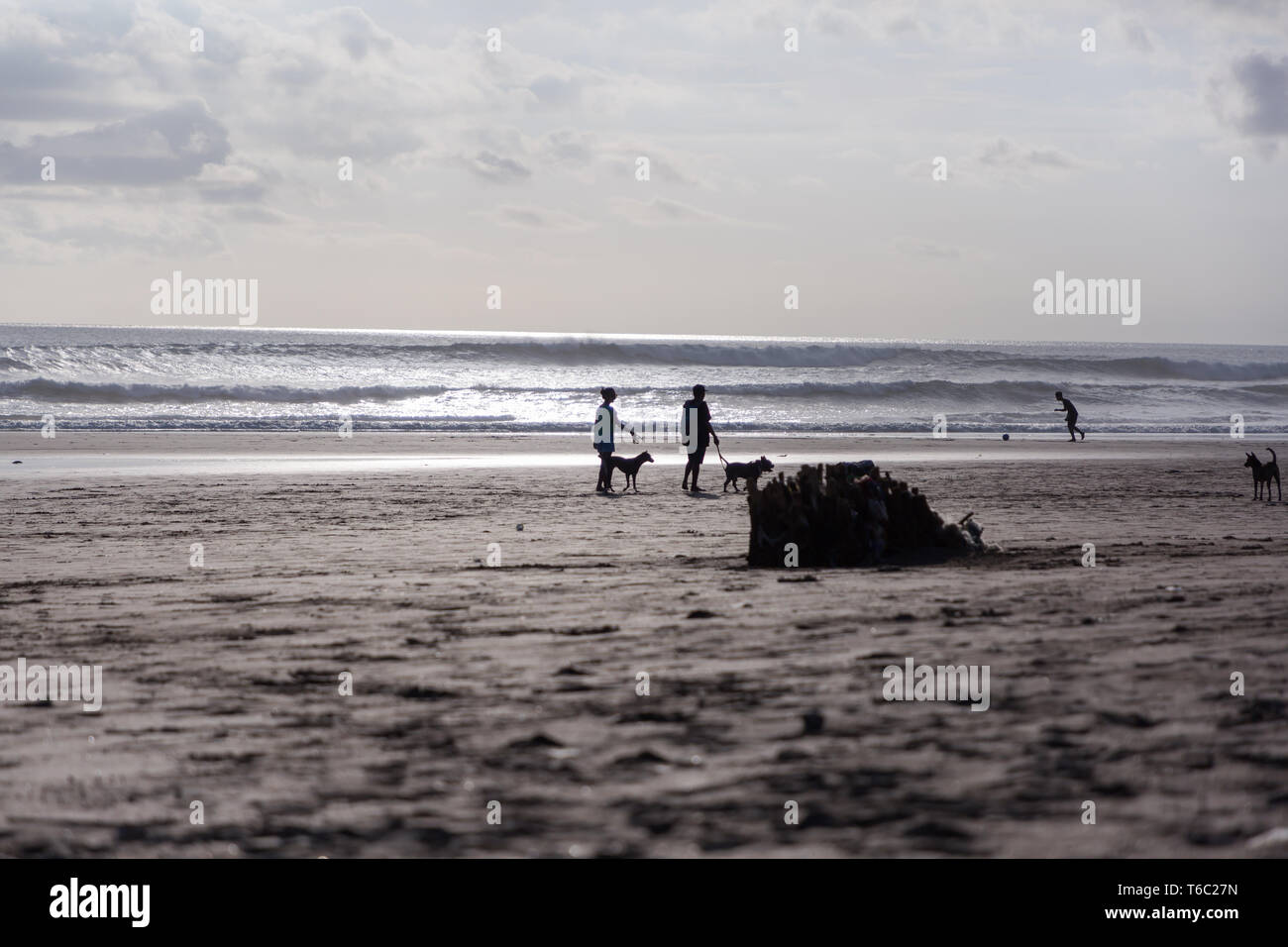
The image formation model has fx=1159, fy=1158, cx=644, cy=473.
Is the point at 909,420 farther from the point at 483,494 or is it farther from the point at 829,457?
the point at 483,494

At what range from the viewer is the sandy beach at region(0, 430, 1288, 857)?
144 inches

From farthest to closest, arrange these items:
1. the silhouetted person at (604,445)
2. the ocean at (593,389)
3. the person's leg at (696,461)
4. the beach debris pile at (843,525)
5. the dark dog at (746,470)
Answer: the ocean at (593,389), the person's leg at (696,461), the silhouetted person at (604,445), the dark dog at (746,470), the beach debris pile at (843,525)

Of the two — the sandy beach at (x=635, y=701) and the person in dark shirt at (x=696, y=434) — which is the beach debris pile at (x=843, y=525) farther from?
the person in dark shirt at (x=696, y=434)

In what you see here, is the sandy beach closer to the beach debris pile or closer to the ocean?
the beach debris pile

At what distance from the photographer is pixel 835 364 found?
2729 inches

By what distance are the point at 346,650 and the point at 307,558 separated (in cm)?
418

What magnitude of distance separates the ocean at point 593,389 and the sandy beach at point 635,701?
25.4 m

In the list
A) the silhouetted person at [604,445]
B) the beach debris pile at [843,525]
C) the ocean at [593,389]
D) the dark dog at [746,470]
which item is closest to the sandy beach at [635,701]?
the beach debris pile at [843,525]

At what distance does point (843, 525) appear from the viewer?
9.54 m

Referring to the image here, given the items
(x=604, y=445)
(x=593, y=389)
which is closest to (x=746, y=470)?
(x=604, y=445)

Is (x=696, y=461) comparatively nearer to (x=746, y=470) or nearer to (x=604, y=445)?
(x=746, y=470)

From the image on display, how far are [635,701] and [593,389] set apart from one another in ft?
156

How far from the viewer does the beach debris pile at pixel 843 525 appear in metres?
9.47
